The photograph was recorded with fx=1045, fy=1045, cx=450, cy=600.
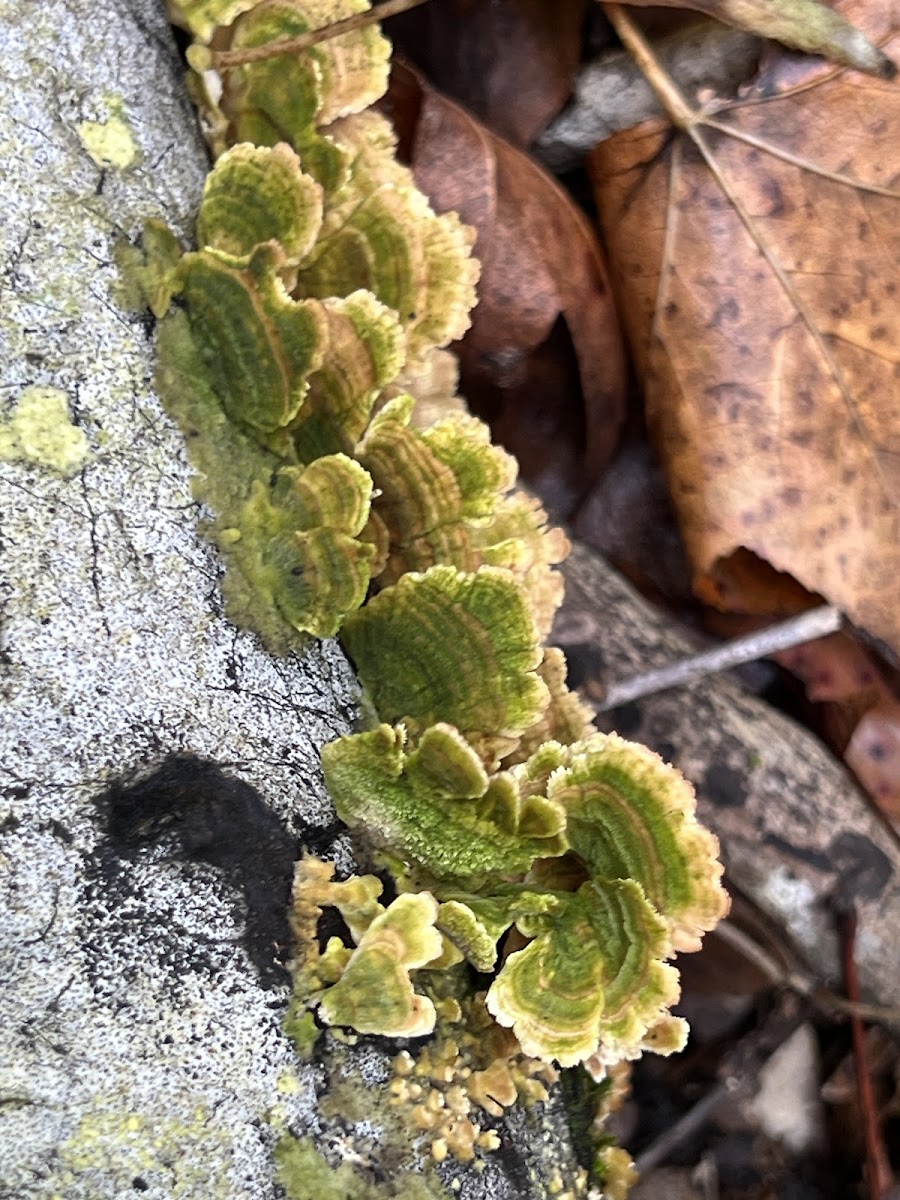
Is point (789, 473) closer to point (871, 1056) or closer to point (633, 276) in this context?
point (633, 276)

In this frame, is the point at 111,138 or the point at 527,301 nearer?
the point at 111,138

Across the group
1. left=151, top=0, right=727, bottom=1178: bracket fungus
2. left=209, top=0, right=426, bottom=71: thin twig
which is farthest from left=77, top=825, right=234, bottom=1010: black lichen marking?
left=209, top=0, right=426, bottom=71: thin twig

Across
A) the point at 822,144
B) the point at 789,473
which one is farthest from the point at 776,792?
the point at 822,144

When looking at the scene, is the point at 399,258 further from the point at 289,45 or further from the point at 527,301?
the point at 527,301

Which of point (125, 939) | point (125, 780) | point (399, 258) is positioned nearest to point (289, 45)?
point (399, 258)

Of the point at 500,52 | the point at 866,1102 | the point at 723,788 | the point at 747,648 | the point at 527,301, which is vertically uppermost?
the point at 500,52

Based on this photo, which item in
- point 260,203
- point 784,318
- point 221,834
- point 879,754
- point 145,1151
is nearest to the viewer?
point 145,1151

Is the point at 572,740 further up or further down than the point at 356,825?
further up

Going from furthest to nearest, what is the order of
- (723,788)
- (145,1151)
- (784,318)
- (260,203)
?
1. (723,788)
2. (784,318)
3. (260,203)
4. (145,1151)
